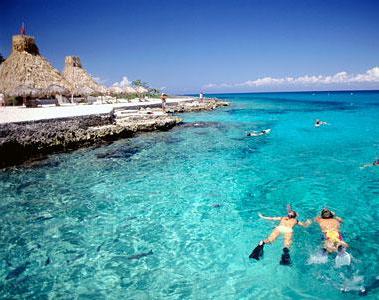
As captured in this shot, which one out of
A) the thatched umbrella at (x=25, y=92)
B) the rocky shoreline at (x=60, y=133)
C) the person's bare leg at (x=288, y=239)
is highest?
the thatched umbrella at (x=25, y=92)

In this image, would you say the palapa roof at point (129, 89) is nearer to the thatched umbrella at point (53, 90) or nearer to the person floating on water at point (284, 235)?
the thatched umbrella at point (53, 90)

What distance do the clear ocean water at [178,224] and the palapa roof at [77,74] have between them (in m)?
30.0

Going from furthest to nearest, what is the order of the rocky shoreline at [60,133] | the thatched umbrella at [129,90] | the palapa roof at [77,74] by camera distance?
the thatched umbrella at [129,90] → the palapa roof at [77,74] → the rocky shoreline at [60,133]

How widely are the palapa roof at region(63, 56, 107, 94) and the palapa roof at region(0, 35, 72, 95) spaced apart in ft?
30.4

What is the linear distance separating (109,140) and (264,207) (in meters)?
11.0

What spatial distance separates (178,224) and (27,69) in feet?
92.2

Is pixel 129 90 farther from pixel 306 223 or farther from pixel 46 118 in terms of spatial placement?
pixel 306 223

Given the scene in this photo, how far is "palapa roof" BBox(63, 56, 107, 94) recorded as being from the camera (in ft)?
136

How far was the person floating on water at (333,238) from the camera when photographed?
5227 millimetres

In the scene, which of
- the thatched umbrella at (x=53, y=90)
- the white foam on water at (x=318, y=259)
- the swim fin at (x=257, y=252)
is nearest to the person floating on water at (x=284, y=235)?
the swim fin at (x=257, y=252)

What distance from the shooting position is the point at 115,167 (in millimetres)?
11773

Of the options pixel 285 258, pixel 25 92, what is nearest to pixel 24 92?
pixel 25 92

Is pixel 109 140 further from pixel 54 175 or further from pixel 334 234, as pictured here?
pixel 334 234

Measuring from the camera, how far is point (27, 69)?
95.8 feet
